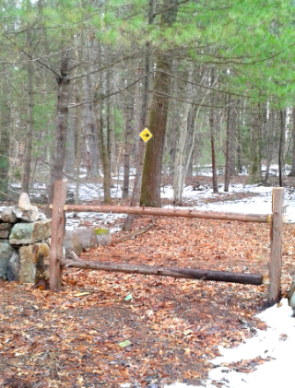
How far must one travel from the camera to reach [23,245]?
4.84 meters

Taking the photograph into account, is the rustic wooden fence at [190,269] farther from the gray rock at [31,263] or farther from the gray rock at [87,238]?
the gray rock at [87,238]

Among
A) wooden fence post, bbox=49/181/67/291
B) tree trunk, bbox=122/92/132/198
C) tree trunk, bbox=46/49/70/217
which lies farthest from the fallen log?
tree trunk, bbox=122/92/132/198

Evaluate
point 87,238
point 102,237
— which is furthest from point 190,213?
point 102,237

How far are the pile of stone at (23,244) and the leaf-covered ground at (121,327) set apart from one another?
212mm

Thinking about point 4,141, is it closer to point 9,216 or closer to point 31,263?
point 9,216

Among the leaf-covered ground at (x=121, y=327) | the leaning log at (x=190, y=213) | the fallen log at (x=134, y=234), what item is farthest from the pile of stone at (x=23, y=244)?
the fallen log at (x=134, y=234)

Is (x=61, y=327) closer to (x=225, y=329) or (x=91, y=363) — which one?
(x=91, y=363)

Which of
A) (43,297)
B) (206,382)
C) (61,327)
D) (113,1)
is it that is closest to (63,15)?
(113,1)

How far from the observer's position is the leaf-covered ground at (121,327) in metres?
3.05

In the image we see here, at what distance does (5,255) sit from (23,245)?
36 cm

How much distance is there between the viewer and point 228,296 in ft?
15.1

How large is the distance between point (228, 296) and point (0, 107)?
10495mm

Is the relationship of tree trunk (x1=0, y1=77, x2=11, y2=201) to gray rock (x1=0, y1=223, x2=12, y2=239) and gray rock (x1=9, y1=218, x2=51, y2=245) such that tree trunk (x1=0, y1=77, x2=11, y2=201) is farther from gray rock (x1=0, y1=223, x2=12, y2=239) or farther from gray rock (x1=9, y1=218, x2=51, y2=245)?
gray rock (x1=9, y1=218, x2=51, y2=245)

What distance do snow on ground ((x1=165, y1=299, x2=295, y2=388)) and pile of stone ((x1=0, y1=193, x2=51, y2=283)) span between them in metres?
2.70
